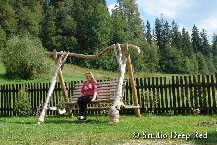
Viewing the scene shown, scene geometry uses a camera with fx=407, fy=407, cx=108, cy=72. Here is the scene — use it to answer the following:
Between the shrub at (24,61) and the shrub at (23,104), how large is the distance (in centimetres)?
2444

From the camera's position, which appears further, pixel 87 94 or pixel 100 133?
pixel 87 94

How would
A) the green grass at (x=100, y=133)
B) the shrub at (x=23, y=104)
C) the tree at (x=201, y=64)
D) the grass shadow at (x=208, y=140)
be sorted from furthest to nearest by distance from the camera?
the tree at (x=201, y=64) < the shrub at (x=23, y=104) < the green grass at (x=100, y=133) < the grass shadow at (x=208, y=140)

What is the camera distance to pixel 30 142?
8398mm

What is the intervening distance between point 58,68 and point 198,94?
16.5 feet

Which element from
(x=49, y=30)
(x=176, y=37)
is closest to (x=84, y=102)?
(x=49, y=30)

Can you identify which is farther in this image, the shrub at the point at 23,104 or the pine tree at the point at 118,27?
the pine tree at the point at 118,27

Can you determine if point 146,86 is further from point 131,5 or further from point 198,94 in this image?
point 131,5

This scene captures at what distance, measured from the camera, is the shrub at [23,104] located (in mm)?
16837

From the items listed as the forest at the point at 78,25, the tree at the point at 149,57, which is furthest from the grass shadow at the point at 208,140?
the tree at the point at 149,57

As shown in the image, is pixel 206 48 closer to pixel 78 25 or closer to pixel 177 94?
pixel 78 25

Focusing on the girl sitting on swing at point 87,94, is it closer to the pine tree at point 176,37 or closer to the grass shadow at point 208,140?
the grass shadow at point 208,140

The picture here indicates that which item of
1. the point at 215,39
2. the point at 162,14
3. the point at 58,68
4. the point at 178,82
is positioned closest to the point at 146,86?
the point at 178,82

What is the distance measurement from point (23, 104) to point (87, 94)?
15.2 ft

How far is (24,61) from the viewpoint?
41094 mm
